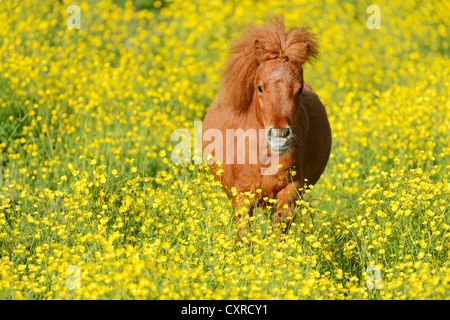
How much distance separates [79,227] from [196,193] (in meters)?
0.96

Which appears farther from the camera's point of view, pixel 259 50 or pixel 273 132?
pixel 259 50

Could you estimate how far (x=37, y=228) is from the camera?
465 centimetres

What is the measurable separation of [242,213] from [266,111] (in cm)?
→ 76

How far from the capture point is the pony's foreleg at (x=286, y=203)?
4.69 metres

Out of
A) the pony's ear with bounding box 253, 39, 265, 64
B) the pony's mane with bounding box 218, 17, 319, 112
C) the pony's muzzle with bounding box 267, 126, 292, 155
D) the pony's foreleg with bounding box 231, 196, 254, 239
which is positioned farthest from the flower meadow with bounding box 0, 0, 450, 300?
the pony's ear with bounding box 253, 39, 265, 64

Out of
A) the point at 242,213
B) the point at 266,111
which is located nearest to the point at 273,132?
the point at 266,111

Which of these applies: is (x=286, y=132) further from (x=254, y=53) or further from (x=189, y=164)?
(x=189, y=164)

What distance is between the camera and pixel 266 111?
14.5 feet

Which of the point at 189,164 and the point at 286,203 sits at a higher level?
the point at 189,164

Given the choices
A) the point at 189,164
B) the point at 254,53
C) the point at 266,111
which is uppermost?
Answer: the point at 254,53

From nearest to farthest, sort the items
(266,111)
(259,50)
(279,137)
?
(279,137), (266,111), (259,50)

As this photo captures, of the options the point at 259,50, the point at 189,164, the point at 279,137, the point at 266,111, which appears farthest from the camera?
the point at 189,164
